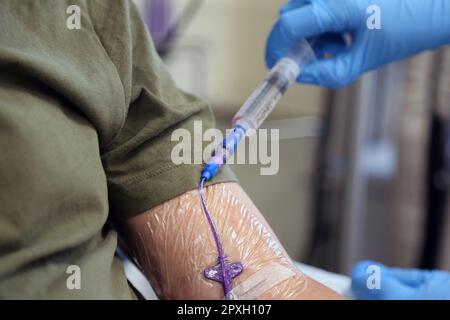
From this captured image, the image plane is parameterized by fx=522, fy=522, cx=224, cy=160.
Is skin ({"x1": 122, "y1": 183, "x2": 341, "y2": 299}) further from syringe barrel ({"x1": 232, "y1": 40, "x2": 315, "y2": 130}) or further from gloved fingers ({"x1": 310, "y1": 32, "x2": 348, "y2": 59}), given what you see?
gloved fingers ({"x1": 310, "y1": 32, "x2": 348, "y2": 59})

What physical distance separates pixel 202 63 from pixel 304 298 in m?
2.26

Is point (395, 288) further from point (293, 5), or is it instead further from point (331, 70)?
point (293, 5)

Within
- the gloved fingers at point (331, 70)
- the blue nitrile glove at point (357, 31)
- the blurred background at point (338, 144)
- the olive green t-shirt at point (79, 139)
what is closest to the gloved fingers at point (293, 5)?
the blue nitrile glove at point (357, 31)

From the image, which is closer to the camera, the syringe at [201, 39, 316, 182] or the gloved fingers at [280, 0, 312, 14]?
the syringe at [201, 39, 316, 182]

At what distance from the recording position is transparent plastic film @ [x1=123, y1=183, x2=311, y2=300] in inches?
27.9

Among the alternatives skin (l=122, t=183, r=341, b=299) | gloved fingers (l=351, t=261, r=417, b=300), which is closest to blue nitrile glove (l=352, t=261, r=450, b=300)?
gloved fingers (l=351, t=261, r=417, b=300)

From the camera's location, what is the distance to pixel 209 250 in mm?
713

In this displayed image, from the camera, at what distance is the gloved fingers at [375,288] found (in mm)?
878

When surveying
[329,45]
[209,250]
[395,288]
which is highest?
[329,45]

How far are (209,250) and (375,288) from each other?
0.34 meters

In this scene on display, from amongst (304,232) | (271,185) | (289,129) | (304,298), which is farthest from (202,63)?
(304,298)

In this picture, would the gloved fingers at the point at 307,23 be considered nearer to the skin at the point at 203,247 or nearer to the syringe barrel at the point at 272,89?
the syringe barrel at the point at 272,89

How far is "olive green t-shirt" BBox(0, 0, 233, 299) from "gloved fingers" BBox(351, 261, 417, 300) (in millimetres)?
312

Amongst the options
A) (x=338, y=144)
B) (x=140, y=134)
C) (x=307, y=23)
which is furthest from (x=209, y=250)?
(x=338, y=144)
